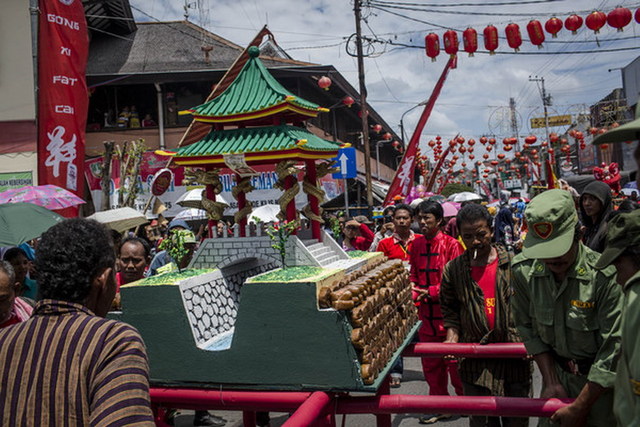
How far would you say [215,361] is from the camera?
8.89 feet

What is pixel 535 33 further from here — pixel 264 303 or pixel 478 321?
pixel 264 303

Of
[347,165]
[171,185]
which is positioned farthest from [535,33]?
[171,185]

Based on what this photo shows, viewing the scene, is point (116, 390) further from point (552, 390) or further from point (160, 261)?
point (160, 261)

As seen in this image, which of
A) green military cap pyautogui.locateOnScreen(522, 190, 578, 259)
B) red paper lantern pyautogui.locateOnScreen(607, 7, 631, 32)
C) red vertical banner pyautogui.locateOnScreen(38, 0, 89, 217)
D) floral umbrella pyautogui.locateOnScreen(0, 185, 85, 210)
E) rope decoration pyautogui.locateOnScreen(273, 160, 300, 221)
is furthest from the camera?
red paper lantern pyautogui.locateOnScreen(607, 7, 631, 32)

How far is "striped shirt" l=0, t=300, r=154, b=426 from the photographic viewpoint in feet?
5.00

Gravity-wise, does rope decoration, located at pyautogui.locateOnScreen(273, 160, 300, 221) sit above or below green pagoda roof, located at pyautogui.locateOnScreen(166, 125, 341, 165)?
below

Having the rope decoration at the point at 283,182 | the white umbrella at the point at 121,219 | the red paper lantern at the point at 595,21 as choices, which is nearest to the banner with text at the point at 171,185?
the white umbrella at the point at 121,219

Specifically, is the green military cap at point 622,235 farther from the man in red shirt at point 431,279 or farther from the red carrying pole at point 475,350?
the man in red shirt at point 431,279

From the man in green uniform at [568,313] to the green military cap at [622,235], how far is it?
44 centimetres

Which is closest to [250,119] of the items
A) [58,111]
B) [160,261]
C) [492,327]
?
[492,327]

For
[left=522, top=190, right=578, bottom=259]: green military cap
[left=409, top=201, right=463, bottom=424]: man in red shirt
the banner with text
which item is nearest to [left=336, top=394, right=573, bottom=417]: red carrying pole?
[left=522, top=190, right=578, bottom=259]: green military cap

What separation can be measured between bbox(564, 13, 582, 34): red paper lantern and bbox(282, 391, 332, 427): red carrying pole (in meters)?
11.5

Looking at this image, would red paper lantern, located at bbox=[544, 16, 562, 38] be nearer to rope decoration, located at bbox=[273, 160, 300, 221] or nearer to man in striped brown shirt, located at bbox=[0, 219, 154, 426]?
rope decoration, located at bbox=[273, 160, 300, 221]

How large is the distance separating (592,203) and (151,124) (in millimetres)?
16891
